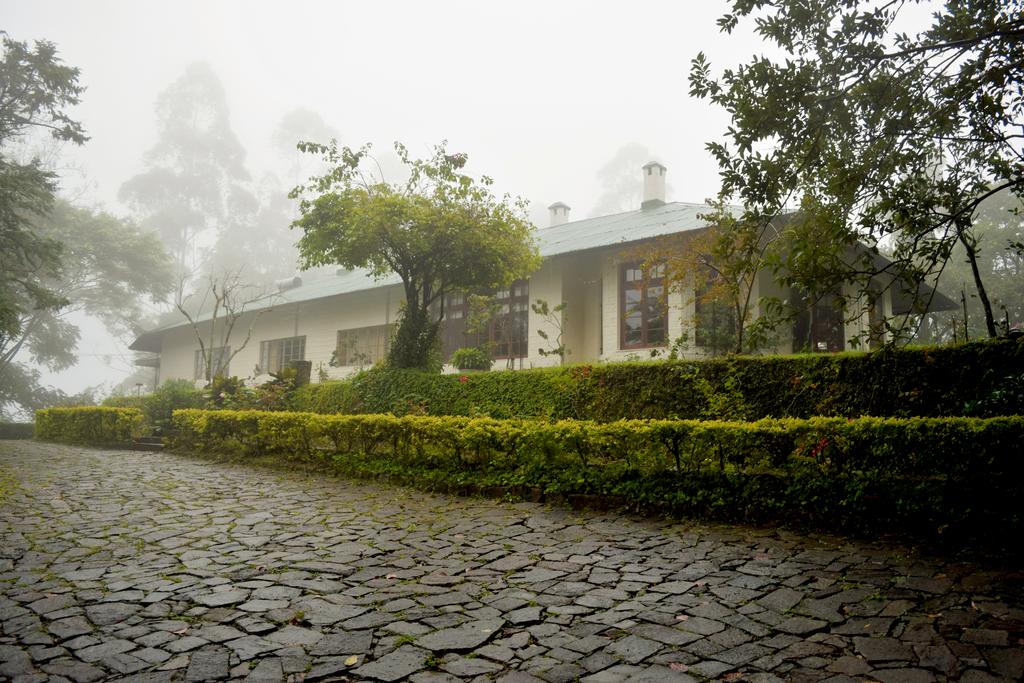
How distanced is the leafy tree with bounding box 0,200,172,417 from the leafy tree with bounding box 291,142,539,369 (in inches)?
926

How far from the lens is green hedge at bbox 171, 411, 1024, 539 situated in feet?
17.5

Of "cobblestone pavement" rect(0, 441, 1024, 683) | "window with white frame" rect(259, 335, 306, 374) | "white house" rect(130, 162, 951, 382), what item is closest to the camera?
"cobblestone pavement" rect(0, 441, 1024, 683)

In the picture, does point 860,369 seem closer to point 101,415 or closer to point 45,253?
point 101,415

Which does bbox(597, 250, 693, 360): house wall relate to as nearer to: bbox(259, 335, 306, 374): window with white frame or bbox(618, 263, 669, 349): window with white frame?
bbox(618, 263, 669, 349): window with white frame

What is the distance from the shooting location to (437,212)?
14180 mm

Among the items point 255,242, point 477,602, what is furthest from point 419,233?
point 255,242

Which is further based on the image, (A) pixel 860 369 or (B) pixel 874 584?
(A) pixel 860 369

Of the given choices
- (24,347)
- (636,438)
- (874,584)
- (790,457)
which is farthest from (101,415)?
(24,347)

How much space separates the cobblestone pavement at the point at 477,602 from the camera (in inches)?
130

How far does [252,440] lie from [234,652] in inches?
341

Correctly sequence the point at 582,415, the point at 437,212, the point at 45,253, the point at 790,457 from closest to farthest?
the point at 790,457 → the point at 582,415 → the point at 437,212 → the point at 45,253

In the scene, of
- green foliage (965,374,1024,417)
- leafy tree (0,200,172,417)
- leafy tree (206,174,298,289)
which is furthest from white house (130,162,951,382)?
leafy tree (206,174,298,289)

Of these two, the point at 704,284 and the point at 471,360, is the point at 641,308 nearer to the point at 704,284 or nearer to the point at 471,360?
the point at 704,284

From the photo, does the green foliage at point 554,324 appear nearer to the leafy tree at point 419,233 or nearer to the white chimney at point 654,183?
the leafy tree at point 419,233
